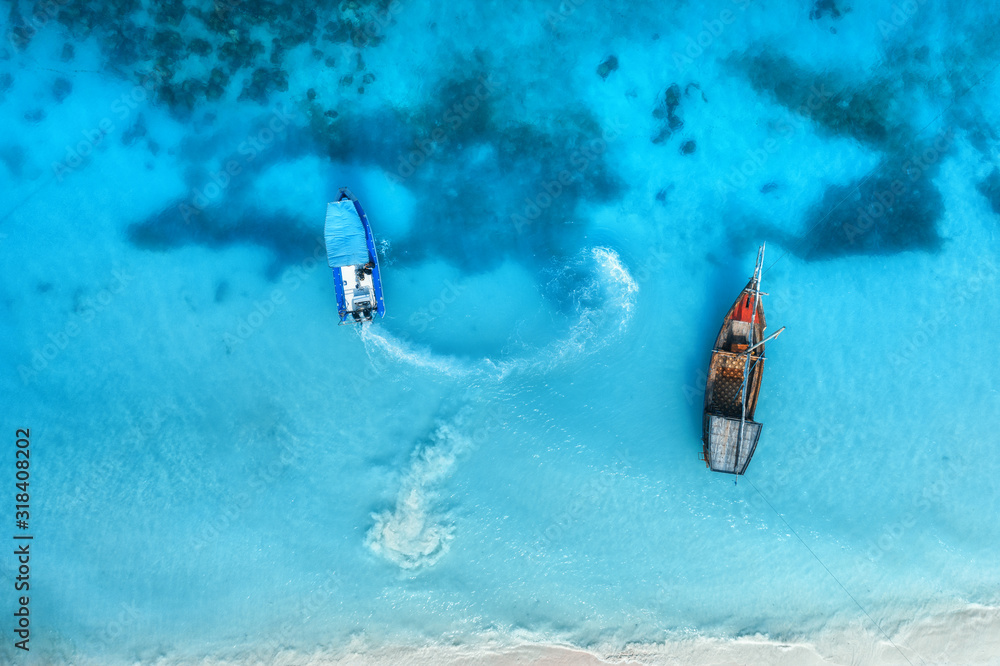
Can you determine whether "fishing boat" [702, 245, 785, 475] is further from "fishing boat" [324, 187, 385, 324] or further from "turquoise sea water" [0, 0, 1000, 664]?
"fishing boat" [324, 187, 385, 324]

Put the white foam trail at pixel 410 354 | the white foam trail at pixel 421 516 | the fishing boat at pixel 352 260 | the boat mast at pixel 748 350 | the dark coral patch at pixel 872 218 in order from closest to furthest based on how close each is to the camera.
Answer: the boat mast at pixel 748 350 → the fishing boat at pixel 352 260 → the white foam trail at pixel 421 516 → the white foam trail at pixel 410 354 → the dark coral patch at pixel 872 218

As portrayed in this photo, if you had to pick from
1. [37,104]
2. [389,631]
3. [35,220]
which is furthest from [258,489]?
[37,104]

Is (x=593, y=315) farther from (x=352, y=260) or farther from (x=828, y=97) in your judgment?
(x=828, y=97)

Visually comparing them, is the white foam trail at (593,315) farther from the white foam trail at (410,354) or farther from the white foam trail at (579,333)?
the white foam trail at (410,354)

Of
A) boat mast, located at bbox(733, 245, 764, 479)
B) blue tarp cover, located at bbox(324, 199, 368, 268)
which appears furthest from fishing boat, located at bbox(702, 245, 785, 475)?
blue tarp cover, located at bbox(324, 199, 368, 268)

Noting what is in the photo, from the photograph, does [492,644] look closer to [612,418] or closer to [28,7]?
[612,418]

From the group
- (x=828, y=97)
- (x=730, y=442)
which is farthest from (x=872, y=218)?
(x=730, y=442)

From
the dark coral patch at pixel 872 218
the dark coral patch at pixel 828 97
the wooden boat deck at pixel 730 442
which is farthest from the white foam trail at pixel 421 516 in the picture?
the dark coral patch at pixel 828 97
